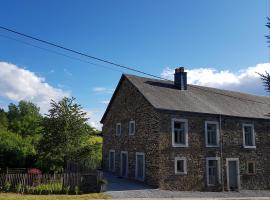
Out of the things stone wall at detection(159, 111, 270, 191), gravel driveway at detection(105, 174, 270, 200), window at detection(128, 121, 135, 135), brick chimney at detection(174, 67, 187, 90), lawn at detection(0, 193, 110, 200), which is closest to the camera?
lawn at detection(0, 193, 110, 200)

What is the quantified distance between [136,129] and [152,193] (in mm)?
6838

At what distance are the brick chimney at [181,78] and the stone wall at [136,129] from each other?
15.7ft

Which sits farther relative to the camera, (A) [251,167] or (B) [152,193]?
(A) [251,167]

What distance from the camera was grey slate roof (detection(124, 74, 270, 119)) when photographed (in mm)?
26281

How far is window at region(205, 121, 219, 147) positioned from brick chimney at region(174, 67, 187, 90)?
4.86 m

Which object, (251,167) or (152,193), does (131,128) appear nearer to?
(152,193)

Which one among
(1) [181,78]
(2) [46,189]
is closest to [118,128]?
(1) [181,78]

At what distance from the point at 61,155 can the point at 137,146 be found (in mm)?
6671

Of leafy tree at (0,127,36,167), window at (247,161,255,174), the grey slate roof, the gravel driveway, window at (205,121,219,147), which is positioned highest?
the grey slate roof

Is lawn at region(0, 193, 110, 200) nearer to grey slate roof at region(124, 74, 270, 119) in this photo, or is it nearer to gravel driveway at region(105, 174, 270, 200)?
gravel driveway at region(105, 174, 270, 200)

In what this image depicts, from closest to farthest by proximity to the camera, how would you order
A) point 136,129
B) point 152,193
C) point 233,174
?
1. point 152,193
2. point 136,129
3. point 233,174

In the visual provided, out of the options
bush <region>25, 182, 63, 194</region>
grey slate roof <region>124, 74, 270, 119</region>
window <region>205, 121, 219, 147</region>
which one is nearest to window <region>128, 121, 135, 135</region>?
grey slate roof <region>124, 74, 270, 119</region>

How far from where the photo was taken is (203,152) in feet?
86.4

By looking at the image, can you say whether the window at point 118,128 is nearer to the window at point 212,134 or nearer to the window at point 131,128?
the window at point 131,128
